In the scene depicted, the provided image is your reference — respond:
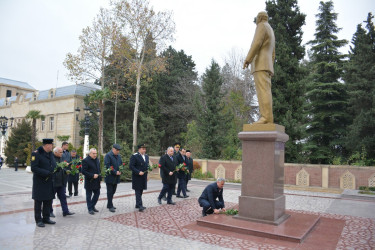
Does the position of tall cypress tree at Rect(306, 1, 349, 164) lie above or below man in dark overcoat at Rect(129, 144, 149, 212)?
above

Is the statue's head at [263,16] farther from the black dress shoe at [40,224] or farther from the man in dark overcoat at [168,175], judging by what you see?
the black dress shoe at [40,224]

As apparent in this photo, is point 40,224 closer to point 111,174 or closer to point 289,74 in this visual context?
point 111,174

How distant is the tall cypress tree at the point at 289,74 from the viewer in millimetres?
19031

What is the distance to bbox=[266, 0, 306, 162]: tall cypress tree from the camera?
19031mm

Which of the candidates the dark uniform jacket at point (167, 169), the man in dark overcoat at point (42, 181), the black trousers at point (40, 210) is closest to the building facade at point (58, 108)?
the dark uniform jacket at point (167, 169)

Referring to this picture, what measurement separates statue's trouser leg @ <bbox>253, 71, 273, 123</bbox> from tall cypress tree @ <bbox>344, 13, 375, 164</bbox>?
14858 mm

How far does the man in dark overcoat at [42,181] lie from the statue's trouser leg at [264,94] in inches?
214

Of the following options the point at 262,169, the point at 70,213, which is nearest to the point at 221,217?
the point at 262,169

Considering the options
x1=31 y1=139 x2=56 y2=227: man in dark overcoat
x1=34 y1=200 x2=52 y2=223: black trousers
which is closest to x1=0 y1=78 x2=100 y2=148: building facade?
x1=31 y1=139 x2=56 y2=227: man in dark overcoat

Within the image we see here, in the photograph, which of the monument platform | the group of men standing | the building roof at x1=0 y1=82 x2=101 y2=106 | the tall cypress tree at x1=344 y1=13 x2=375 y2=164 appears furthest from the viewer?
the building roof at x1=0 y1=82 x2=101 y2=106

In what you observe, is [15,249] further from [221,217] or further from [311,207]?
[311,207]

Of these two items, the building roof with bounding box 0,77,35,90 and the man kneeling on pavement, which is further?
the building roof with bounding box 0,77,35,90

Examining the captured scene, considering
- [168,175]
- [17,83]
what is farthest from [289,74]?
[17,83]

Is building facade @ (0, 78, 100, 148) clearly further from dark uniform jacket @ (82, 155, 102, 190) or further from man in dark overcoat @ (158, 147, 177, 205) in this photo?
dark uniform jacket @ (82, 155, 102, 190)
